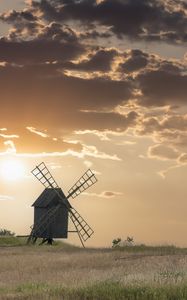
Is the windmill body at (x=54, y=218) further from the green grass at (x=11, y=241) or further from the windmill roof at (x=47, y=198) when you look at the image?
the green grass at (x=11, y=241)

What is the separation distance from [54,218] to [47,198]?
283 cm

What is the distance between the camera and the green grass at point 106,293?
18484mm

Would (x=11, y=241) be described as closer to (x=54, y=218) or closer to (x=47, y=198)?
(x=54, y=218)

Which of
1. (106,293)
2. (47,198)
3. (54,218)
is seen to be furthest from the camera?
(47,198)

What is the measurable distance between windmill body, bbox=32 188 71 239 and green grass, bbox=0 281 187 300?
50238mm

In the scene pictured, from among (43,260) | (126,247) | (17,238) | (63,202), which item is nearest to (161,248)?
(126,247)

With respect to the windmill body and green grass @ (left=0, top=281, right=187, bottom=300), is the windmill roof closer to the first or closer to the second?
the windmill body

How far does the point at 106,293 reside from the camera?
63.2 feet

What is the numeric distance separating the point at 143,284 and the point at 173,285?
3.43 feet

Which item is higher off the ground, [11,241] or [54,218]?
[54,218]

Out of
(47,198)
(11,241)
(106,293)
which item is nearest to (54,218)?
(47,198)

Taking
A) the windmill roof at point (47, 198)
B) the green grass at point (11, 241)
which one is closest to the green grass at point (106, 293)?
the green grass at point (11, 241)

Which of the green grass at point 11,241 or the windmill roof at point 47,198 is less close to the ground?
the windmill roof at point 47,198

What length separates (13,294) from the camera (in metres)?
20.1
